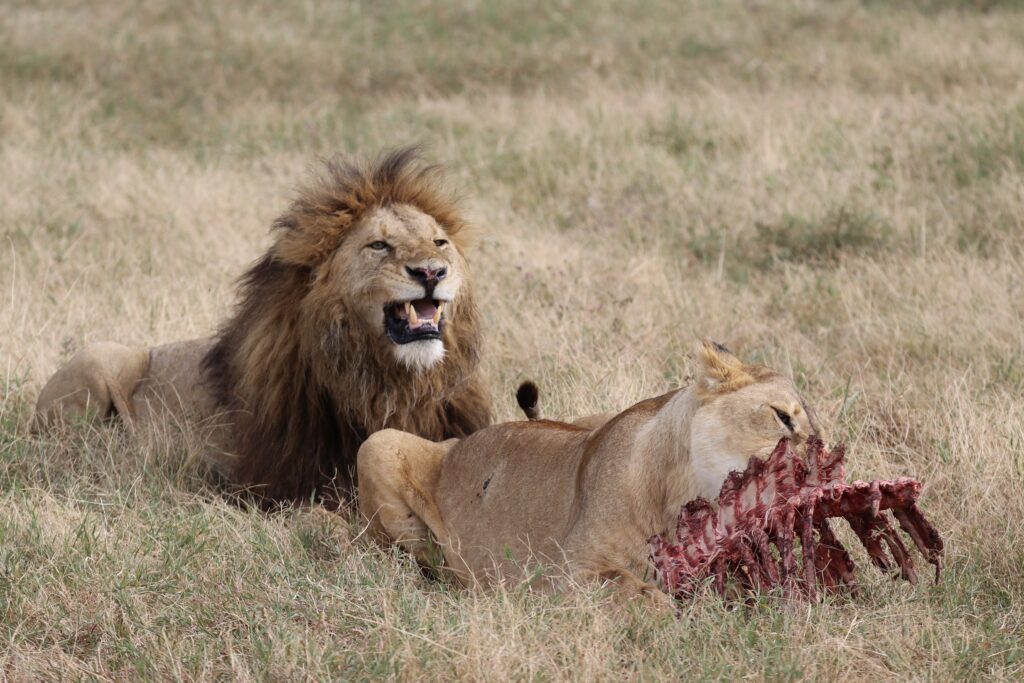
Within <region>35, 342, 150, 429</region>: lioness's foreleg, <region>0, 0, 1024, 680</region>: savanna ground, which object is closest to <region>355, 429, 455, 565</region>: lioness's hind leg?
<region>0, 0, 1024, 680</region>: savanna ground

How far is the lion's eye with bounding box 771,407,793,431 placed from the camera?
3736 mm

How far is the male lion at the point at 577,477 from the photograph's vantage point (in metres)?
3.78

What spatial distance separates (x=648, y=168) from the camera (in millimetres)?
9359

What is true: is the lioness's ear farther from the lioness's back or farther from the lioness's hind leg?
the lioness's hind leg

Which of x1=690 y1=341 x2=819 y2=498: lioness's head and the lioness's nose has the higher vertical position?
the lioness's nose

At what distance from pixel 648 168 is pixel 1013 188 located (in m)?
2.24

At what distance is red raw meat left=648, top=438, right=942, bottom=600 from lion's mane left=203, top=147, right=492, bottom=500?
1609 mm

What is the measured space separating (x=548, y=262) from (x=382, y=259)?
8.80 ft

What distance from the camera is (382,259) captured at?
202 inches

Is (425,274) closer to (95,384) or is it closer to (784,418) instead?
(784,418)

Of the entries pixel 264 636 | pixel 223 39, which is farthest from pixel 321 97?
pixel 264 636

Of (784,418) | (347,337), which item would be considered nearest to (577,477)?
(784,418)

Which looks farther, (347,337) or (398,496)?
(347,337)

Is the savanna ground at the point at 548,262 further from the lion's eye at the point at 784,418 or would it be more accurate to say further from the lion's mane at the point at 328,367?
the lion's eye at the point at 784,418
